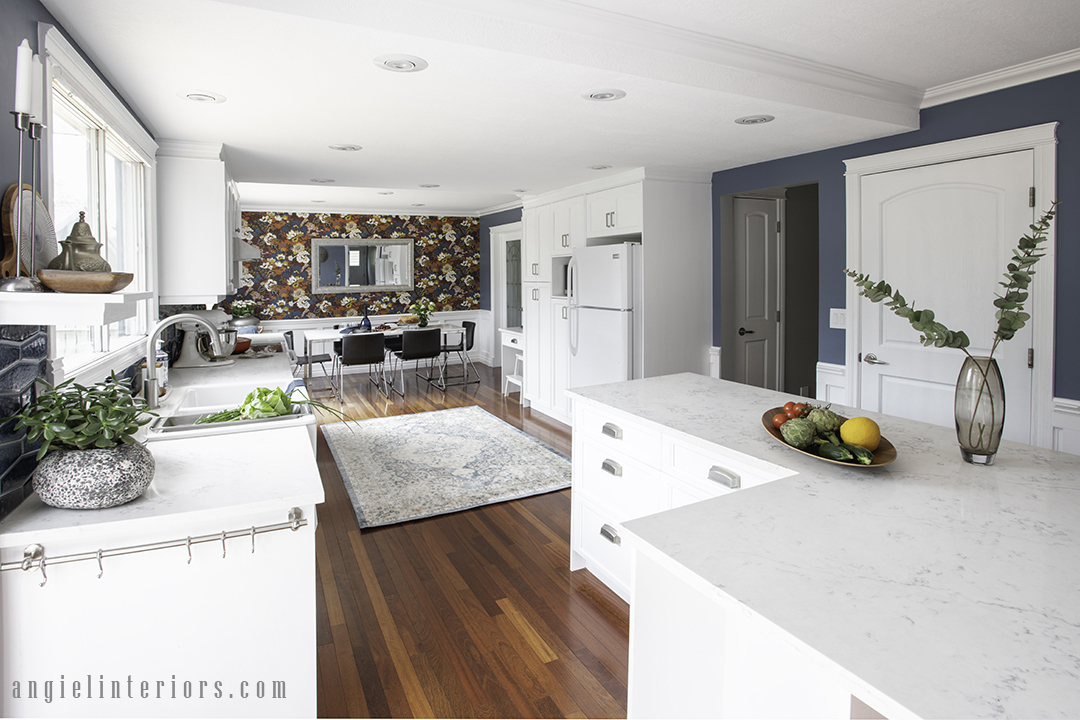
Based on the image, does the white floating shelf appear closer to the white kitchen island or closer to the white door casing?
the white kitchen island

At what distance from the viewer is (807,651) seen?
860 millimetres

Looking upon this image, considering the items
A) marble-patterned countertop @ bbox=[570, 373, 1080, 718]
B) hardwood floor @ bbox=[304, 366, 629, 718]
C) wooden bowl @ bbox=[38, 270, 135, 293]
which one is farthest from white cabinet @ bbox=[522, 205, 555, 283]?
wooden bowl @ bbox=[38, 270, 135, 293]

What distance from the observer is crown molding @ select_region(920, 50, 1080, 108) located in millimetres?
2660

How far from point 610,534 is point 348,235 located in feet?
22.5

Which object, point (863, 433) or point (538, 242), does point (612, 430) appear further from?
point (538, 242)

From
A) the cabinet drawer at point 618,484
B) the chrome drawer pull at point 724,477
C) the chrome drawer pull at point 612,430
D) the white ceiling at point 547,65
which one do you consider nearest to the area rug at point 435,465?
the cabinet drawer at point 618,484

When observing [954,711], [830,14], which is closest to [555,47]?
[830,14]

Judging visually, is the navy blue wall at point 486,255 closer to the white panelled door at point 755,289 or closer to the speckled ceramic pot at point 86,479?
the white panelled door at point 755,289

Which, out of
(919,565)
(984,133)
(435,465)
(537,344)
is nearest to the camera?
(919,565)

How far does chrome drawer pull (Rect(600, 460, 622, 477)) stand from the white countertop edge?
4.15 feet

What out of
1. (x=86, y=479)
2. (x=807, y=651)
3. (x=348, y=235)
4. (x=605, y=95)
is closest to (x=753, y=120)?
(x=605, y=95)

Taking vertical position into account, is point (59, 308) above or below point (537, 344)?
above

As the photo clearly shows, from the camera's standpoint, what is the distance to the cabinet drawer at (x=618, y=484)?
7.51 ft

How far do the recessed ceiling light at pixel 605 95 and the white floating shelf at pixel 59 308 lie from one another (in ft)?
6.28
